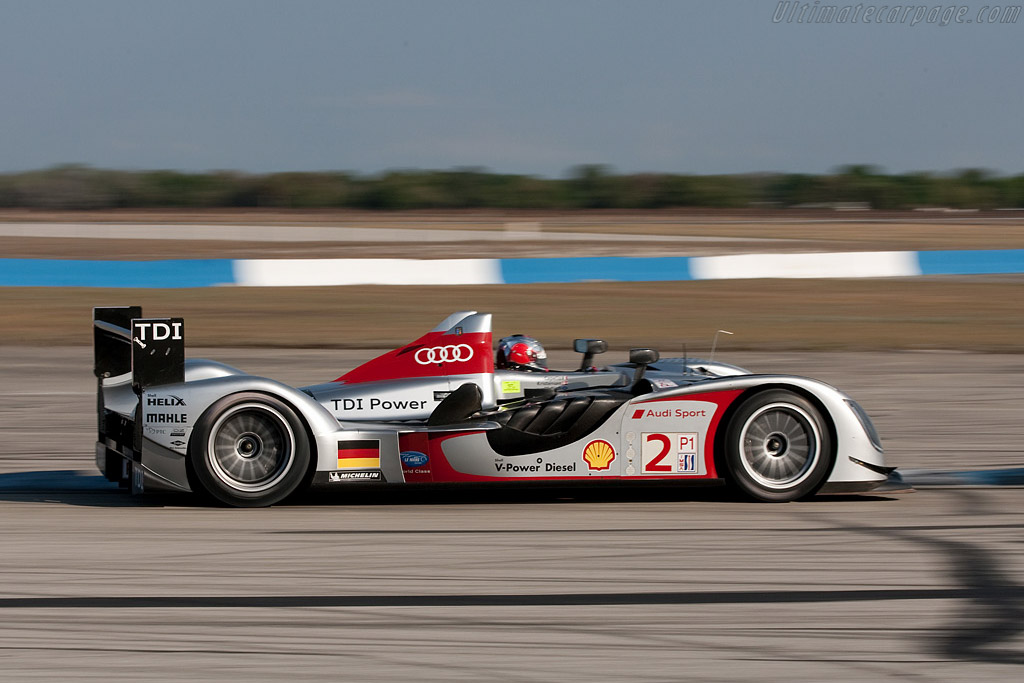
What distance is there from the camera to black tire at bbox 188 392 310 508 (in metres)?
6.03

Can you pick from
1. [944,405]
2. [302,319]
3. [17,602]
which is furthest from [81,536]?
[302,319]

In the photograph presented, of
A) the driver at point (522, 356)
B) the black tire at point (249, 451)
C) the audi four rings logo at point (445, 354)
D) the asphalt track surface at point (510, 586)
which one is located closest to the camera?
the asphalt track surface at point (510, 586)

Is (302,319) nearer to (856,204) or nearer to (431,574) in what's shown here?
(431,574)

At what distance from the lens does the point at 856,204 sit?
145 feet

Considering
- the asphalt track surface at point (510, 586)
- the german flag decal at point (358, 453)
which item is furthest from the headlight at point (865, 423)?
the german flag decal at point (358, 453)

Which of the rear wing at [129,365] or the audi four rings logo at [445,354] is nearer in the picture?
the rear wing at [129,365]

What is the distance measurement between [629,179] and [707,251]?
59.2 feet

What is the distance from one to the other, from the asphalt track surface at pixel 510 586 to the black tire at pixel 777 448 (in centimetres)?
12

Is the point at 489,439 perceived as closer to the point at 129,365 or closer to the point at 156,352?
the point at 156,352

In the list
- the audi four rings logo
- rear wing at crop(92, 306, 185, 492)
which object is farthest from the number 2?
rear wing at crop(92, 306, 185, 492)

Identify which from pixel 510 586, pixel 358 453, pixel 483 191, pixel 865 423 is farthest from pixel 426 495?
pixel 483 191

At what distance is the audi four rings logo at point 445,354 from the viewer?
7.32 metres

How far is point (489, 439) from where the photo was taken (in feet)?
20.1

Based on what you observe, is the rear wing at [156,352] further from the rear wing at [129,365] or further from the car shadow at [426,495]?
the car shadow at [426,495]
